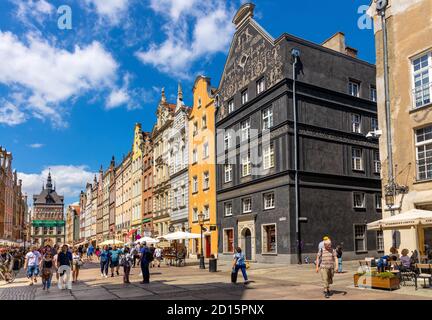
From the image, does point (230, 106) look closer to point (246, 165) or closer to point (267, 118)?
point (246, 165)

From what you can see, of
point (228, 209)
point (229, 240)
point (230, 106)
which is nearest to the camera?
point (229, 240)

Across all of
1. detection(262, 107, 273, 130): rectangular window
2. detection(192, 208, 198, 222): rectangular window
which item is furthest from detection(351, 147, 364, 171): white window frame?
detection(192, 208, 198, 222): rectangular window

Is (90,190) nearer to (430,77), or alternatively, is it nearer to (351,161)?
(351,161)

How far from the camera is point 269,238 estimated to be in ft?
101

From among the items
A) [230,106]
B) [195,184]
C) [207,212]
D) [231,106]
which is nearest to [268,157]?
[231,106]

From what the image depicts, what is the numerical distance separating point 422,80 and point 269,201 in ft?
45.7

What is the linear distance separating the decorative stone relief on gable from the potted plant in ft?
56.5

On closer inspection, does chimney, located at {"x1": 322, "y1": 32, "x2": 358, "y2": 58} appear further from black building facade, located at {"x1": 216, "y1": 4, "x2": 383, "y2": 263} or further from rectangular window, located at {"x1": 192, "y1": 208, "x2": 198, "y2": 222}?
rectangular window, located at {"x1": 192, "y1": 208, "x2": 198, "y2": 222}

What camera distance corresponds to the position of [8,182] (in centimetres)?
7931

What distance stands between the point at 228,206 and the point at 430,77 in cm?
2043

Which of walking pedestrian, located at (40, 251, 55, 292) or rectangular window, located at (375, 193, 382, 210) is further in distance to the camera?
rectangular window, located at (375, 193, 382, 210)

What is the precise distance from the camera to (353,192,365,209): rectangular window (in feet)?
105

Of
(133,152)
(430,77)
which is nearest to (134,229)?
(133,152)

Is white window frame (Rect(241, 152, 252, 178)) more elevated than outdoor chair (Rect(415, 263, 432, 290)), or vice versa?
white window frame (Rect(241, 152, 252, 178))
